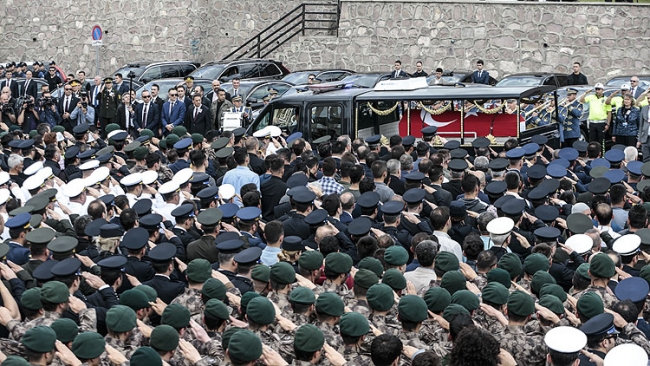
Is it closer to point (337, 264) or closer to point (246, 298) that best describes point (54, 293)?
point (246, 298)

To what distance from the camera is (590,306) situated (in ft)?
23.5

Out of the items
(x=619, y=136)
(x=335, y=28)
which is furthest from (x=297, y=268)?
(x=335, y=28)

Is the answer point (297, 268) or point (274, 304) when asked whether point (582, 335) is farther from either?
point (297, 268)

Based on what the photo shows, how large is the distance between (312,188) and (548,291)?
164 inches

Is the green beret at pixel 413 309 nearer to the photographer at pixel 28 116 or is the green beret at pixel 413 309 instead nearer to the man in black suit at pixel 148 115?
the man in black suit at pixel 148 115

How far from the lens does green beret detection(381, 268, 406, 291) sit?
25.1 feet

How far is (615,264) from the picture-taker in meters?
8.23

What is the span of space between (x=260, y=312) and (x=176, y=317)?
587 millimetres

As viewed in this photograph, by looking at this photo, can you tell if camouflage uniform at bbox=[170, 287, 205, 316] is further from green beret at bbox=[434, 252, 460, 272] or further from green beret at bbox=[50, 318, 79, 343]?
green beret at bbox=[434, 252, 460, 272]

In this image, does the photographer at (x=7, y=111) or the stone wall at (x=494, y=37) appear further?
the stone wall at (x=494, y=37)

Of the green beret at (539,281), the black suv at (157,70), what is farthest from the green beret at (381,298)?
the black suv at (157,70)

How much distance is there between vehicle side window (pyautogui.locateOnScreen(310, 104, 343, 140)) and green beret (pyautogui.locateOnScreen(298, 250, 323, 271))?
6.90 meters

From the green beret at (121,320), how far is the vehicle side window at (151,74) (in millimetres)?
20252

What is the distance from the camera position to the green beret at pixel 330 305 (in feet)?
23.2
